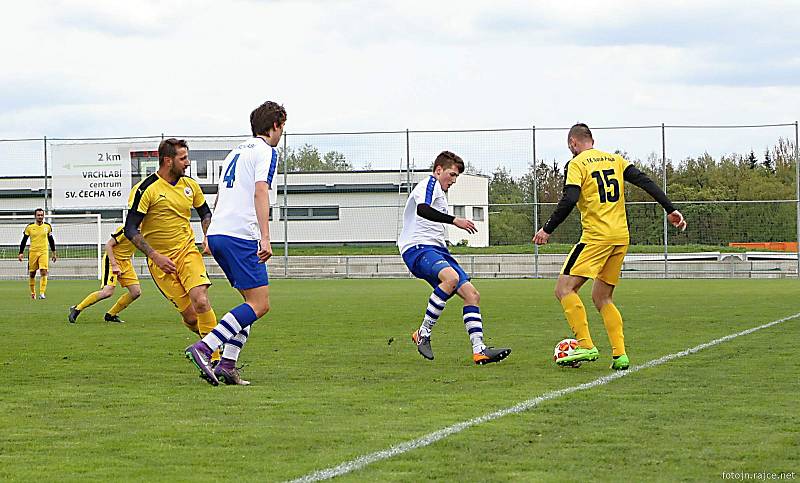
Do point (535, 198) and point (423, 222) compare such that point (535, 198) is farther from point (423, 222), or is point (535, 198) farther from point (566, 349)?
point (566, 349)

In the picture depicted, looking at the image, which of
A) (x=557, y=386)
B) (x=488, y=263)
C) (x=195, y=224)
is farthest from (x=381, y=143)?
(x=557, y=386)

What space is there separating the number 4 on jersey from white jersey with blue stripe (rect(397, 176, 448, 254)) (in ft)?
7.49

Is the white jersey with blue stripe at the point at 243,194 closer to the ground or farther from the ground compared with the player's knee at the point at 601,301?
farther from the ground

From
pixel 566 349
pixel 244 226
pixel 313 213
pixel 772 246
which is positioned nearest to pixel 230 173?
pixel 244 226

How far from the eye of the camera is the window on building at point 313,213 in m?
38.6

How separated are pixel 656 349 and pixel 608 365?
172 cm

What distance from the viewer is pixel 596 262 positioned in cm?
968

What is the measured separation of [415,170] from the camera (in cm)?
3662

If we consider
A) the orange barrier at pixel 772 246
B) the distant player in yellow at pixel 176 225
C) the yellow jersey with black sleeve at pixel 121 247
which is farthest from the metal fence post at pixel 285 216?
the distant player in yellow at pixel 176 225

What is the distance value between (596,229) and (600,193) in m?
0.29

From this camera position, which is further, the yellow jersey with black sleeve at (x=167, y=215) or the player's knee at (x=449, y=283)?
the player's knee at (x=449, y=283)

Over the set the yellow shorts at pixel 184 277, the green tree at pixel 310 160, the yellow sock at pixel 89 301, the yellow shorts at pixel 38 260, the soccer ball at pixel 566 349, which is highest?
the green tree at pixel 310 160

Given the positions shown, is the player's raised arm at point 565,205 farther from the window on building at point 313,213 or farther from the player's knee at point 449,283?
the window on building at point 313,213

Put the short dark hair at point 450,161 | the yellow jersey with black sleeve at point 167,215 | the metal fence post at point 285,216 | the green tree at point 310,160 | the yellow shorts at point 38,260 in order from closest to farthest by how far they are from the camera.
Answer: the yellow jersey with black sleeve at point 167,215, the short dark hair at point 450,161, the yellow shorts at point 38,260, the metal fence post at point 285,216, the green tree at point 310,160
